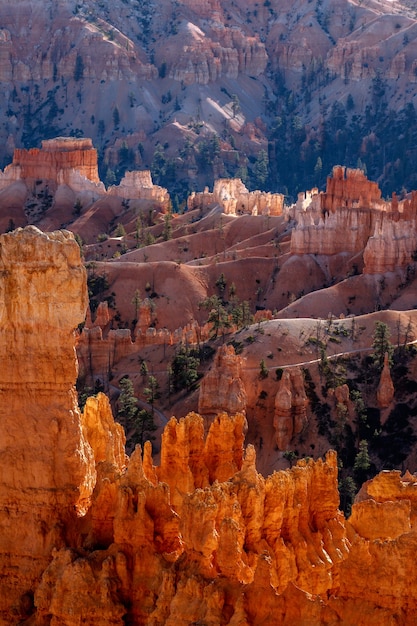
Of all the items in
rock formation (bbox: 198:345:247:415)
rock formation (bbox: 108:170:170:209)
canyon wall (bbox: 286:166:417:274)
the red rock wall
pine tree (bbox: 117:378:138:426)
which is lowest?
rock formation (bbox: 108:170:170:209)

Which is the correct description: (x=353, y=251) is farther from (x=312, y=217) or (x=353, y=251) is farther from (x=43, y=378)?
(x=43, y=378)

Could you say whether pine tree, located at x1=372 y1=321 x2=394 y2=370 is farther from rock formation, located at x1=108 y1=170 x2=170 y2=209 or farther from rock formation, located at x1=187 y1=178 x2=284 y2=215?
rock formation, located at x1=108 y1=170 x2=170 y2=209

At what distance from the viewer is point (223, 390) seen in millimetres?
82938

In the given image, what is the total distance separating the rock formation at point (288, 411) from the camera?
8269cm

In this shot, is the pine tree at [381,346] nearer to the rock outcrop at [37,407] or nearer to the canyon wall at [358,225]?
the canyon wall at [358,225]

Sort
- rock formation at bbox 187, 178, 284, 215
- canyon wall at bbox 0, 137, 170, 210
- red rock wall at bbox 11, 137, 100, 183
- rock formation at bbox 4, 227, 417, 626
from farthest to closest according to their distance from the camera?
red rock wall at bbox 11, 137, 100, 183, canyon wall at bbox 0, 137, 170, 210, rock formation at bbox 187, 178, 284, 215, rock formation at bbox 4, 227, 417, 626

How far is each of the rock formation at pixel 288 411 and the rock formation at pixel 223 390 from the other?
1974 millimetres

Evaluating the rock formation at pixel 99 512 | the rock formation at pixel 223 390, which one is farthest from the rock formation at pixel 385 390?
the rock formation at pixel 99 512

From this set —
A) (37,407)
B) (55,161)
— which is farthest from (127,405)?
(55,161)

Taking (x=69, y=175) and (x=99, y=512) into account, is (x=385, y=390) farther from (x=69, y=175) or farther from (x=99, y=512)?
(x=69, y=175)

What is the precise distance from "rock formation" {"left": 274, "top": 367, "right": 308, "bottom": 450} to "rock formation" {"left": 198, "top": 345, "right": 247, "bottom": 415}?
197 cm

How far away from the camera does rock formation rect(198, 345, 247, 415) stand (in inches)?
3243

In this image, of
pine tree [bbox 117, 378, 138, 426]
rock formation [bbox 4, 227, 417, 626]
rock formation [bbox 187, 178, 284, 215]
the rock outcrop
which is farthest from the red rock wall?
the rock outcrop

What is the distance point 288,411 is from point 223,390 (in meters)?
3.82
